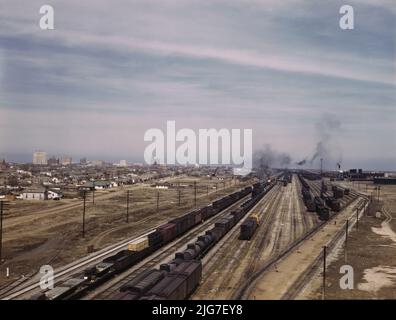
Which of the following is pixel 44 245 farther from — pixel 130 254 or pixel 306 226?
pixel 306 226

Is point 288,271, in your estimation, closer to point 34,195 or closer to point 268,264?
point 268,264

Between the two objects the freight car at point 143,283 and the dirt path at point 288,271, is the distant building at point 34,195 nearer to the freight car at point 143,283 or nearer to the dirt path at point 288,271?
the dirt path at point 288,271

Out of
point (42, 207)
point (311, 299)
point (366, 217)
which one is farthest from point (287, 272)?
point (42, 207)

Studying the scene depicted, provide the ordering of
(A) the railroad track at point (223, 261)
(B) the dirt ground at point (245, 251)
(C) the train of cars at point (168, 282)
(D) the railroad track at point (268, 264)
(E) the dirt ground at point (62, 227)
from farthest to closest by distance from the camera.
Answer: (E) the dirt ground at point (62, 227), (A) the railroad track at point (223, 261), (B) the dirt ground at point (245, 251), (D) the railroad track at point (268, 264), (C) the train of cars at point (168, 282)

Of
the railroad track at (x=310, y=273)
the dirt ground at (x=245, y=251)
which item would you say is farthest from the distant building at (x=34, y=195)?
the railroad track at (x=310, y=273)

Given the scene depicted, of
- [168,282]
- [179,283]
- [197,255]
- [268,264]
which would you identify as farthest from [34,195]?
[179,283]

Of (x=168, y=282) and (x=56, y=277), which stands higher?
(x=168, y=282)

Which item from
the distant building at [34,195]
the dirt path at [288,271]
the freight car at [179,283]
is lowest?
the dirt path at [288,271]
